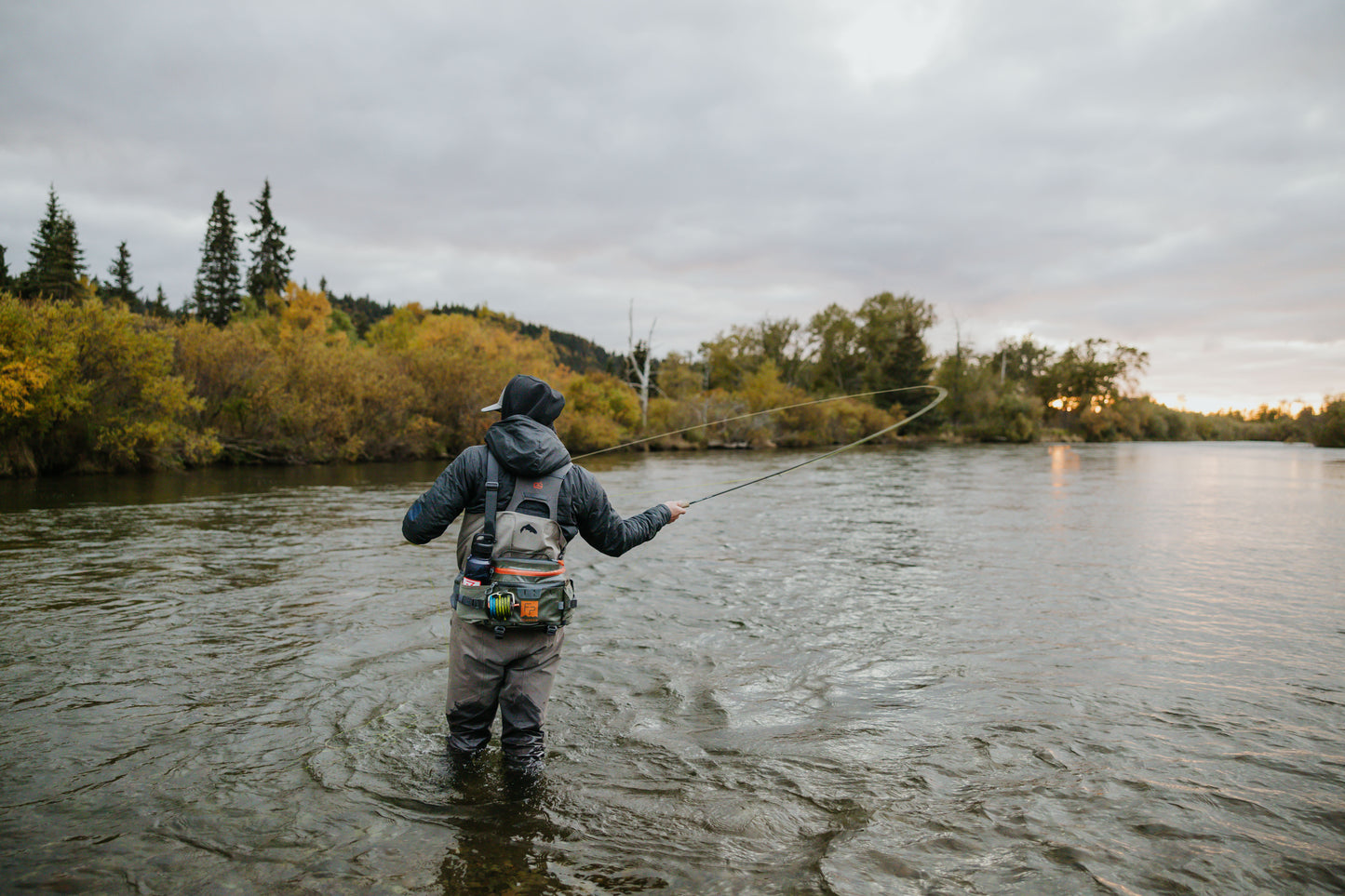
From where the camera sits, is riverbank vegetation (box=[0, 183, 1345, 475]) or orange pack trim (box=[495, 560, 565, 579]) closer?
orange pack trim (box=[495, 560, 565, 579])

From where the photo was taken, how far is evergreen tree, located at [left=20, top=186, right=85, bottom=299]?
187 feet

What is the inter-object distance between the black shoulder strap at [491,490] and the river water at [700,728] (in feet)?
5.06

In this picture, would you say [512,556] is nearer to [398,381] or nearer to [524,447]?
[524,447]

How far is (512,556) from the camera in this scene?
4160 mm

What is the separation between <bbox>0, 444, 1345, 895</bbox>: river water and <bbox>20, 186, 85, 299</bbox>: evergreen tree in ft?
188

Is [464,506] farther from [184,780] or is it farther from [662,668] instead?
[662,668]

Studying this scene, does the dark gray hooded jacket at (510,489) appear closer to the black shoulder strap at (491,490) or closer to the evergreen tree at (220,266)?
the black shoulder strap at (491,490)

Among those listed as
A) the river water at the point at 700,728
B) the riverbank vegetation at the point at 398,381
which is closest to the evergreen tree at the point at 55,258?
the riverbank vegetation at the point at 398,381

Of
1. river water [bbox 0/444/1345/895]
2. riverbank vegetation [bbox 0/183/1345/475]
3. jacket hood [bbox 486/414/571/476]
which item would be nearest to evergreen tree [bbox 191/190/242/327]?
riverbank vegetation [bbox 0/183/1345/475]

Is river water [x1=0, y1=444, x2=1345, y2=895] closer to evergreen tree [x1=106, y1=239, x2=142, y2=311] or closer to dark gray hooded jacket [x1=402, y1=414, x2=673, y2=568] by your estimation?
dark gray hooded jacket [x1=402, y1=414, x2=673, y2=568]

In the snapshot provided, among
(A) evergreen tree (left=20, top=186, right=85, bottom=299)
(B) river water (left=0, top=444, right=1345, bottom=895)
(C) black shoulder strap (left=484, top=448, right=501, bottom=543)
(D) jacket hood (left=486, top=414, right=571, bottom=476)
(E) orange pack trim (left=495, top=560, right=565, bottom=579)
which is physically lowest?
(B) river water (left=0, top=444, right=1345, bottom=895)

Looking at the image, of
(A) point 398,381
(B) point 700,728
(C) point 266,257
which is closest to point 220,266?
(C) point 266,257

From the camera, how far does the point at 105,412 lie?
24.3 meters

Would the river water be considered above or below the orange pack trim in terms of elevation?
below
